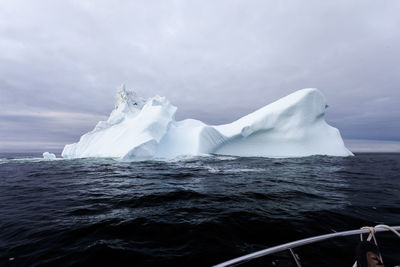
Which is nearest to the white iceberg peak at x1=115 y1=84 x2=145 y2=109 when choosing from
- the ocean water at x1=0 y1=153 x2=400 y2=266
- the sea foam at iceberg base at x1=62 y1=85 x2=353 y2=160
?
the sea foam at iceberg base at x1=62 y1=85 x2=353 y2=160

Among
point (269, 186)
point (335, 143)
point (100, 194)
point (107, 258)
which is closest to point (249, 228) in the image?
point (107, 258)

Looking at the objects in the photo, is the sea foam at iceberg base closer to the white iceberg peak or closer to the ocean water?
the white iceberg peak

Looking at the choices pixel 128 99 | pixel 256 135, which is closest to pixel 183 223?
pixel 256 135

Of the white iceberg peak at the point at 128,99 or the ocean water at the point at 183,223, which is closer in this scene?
the ocean water at the point at 183,223

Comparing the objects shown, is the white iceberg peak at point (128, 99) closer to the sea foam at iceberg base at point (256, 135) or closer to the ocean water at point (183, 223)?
the sea foam at iceberg base at point (256, 135)

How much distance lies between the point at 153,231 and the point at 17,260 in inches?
71.2

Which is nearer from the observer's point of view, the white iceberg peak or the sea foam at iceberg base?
the sea foam at iceberg base

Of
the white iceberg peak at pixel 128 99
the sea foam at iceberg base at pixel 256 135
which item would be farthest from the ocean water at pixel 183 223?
the white iceberg peak at pixel 128 99

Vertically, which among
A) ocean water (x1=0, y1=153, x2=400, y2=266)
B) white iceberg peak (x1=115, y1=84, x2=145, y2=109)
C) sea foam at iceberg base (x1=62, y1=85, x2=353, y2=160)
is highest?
white iceberg peak (x1=115, y1=84, x2=145, y2=109)

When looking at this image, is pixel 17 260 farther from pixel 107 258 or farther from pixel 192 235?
pixel 192 235

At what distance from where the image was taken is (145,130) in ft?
57.8

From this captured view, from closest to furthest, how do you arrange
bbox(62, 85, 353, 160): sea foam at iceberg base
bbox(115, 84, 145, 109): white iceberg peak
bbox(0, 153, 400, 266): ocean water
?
bbox(0, 153, 400, 266): ocean water
bbox(62, 85, 353, 160): sea foam at iceberg base
bbox(115, 84, 145, 109): white iceberg peak

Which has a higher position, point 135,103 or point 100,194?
point 135,103

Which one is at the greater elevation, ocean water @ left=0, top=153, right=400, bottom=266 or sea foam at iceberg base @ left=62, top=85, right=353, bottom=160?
sea foam at iceberg base @ left=62, top=85, right=353, bottom=160
